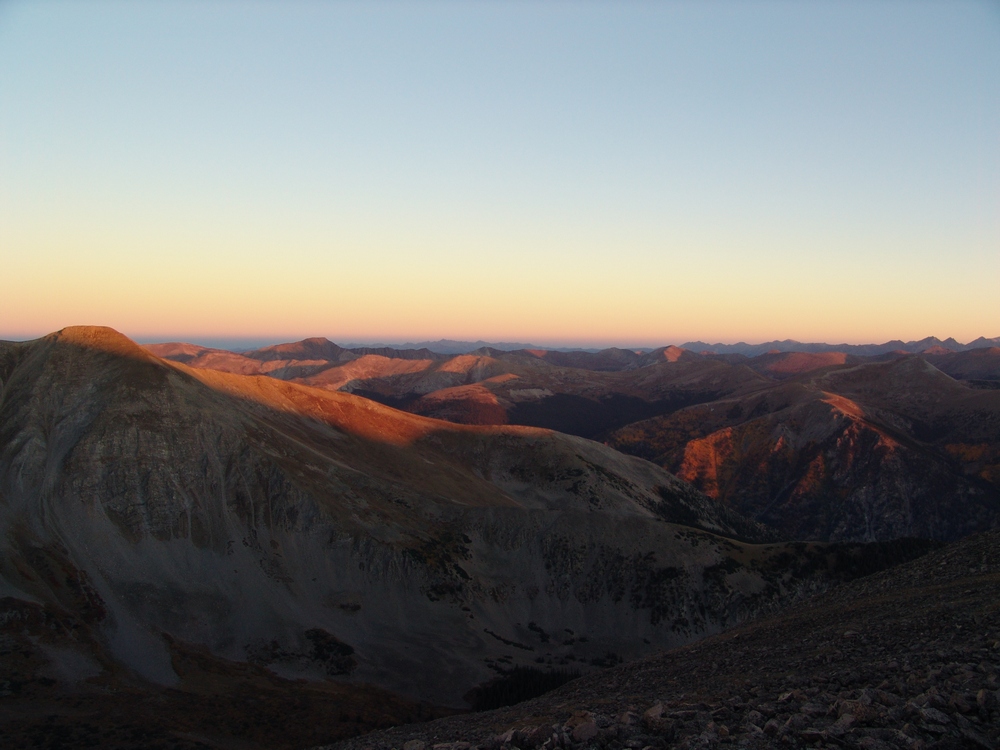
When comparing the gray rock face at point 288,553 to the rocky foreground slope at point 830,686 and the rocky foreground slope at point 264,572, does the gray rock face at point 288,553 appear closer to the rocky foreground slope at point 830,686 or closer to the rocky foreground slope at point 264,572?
the rocky foreground slope at point 264,572

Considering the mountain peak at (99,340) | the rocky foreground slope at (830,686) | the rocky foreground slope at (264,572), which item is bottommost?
the rocky foreground slope at (264,572)

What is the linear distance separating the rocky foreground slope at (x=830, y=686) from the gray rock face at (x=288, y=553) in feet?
153

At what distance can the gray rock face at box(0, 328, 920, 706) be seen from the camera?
77188 millimetres

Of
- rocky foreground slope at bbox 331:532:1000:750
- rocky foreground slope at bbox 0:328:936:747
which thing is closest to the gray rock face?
rocky foreground slope at bbox 0:328:936:747

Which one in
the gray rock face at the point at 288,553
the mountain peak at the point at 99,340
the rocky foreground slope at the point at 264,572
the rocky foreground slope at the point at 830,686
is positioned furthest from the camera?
the mountain peak at the point at 99,340

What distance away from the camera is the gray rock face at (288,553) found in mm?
77188

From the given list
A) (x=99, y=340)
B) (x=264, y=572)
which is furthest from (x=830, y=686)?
(x=99, y=340)

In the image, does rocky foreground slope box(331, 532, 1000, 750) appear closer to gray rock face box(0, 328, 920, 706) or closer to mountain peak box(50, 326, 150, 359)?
gray rock face box(0, 328, 920, 706)

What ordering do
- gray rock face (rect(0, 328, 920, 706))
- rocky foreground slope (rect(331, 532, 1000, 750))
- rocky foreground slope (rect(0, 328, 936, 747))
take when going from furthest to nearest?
1. gray rock face (rect(0, 328, 920, 706))
2. rocky foreground slope (rect(0, 328, 936, 747))
3. rocky foreground slope (rect(331, 532, 1000, 750))

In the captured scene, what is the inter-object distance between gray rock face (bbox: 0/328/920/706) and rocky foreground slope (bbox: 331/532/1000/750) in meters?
46.8

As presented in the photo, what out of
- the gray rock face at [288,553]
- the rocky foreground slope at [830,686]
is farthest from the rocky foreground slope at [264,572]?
the rocky foreground slope at [830,686]

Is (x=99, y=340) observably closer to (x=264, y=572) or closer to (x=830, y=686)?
(x=264, y=572)

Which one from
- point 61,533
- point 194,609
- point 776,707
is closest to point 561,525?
point 194,609

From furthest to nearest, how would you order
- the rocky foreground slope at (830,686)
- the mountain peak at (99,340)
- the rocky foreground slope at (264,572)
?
1. the mountain peak at (99,340)
2. the rocky foreground slope at (264,572)
3. the rocky foreground slope at (830,686)
